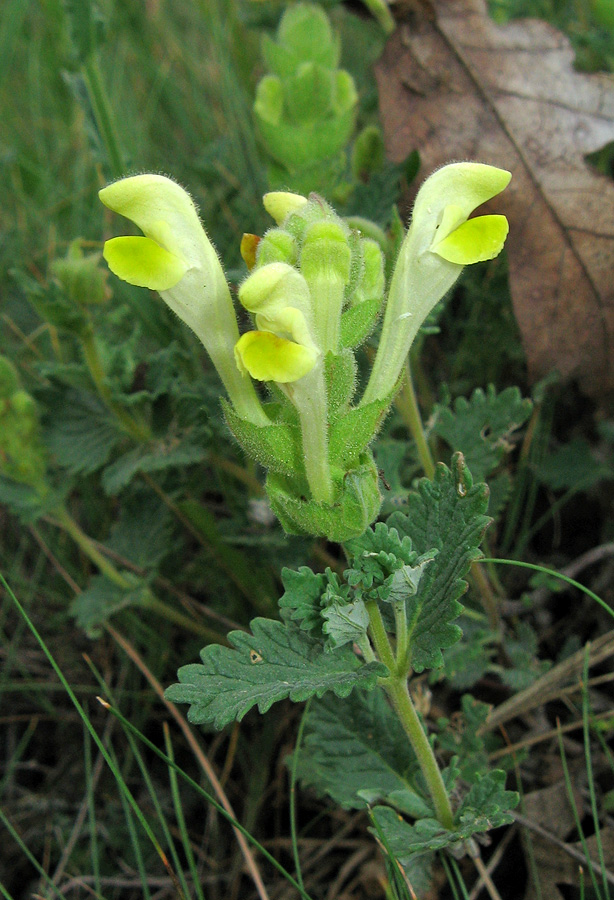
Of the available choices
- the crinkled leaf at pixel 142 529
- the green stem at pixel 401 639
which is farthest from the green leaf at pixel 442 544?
the crinkled leaf at pixel 142 529

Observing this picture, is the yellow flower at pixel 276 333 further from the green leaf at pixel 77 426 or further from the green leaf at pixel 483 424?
the green leaf at pixel 77 426

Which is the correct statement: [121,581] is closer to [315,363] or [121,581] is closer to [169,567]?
[169,567]

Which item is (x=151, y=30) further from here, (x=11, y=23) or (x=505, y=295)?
(x=505, y=295)

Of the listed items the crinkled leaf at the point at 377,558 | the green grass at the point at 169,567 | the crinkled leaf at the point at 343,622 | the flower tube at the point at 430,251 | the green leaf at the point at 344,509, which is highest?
the flower tube at the point at 430,251

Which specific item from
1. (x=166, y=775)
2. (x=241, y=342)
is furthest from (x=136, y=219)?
(x=166, y=775)

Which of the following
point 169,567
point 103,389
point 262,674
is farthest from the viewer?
point 169,567

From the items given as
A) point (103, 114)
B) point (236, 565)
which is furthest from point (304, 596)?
point (103, 114)
